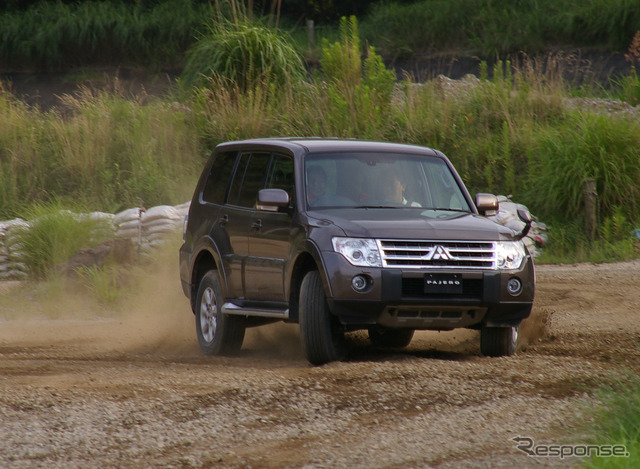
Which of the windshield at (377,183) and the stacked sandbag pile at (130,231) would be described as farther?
the stacked sandbag pile at (130,231)

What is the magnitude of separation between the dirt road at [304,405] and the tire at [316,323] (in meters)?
0.20

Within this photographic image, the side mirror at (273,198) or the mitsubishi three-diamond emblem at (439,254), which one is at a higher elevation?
the side mirror at (273,198)

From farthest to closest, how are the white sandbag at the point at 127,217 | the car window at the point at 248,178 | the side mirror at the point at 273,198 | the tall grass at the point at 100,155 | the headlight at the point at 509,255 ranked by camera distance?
the tall grass at the point at 100,155 → the white sandbag at the point at 127,217 → the car window at the point at 248,178 → the side mirror at the point at 273,198 → the headlight at the point at 509,255

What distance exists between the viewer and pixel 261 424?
6.16 m

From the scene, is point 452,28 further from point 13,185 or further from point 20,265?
point 20,265

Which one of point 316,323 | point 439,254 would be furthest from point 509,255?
point 316,323

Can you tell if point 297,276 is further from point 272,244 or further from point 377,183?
point 377,183

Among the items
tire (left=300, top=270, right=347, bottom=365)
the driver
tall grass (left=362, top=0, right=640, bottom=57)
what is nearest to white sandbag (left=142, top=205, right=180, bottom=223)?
the driver

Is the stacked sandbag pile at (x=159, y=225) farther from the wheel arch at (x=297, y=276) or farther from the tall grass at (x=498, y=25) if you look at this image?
the tall grass at (x=498, y=25)

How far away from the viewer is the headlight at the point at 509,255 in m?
8.10

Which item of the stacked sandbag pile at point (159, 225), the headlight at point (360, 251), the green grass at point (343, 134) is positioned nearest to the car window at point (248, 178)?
the headlight at point (360, 251)

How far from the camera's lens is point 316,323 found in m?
7.89

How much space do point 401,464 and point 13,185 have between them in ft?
46.4

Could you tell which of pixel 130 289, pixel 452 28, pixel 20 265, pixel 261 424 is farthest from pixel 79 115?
pixel 452 28
